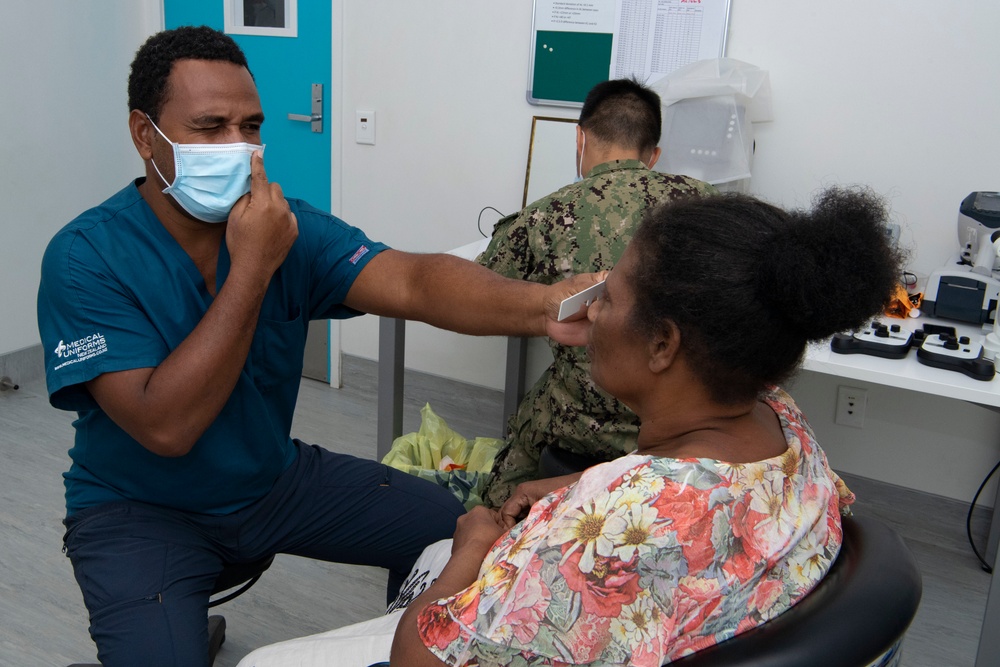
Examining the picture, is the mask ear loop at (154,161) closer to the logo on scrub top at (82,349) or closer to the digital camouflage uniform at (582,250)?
the logo on scrub top at (82,349)

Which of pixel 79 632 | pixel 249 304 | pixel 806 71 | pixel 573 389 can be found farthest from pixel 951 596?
pixel 79 632

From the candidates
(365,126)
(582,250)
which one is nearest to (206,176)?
(582,250)

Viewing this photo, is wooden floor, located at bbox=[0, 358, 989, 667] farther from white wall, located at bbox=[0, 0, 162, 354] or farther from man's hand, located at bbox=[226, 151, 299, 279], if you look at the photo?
man's hand, located at bbox=[226, 151, 299, 279]

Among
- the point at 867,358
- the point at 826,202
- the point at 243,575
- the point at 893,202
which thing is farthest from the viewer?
the point at 893,202

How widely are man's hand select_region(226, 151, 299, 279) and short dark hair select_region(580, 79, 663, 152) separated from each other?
3.45 feet

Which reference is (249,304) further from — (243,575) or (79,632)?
(79,632)

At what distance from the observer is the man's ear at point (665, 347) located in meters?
0.93

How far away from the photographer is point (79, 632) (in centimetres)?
198

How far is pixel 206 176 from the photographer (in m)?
1.33

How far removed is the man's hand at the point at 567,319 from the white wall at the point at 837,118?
1284 millimetres

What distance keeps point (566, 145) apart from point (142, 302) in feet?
6.18

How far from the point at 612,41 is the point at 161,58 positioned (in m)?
1.79

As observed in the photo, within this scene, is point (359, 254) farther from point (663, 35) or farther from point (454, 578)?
point (663, 35)

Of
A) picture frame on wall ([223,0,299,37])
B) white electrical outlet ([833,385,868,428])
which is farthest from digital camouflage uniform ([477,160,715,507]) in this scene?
picture frame on wall ([223,0,299,37])
